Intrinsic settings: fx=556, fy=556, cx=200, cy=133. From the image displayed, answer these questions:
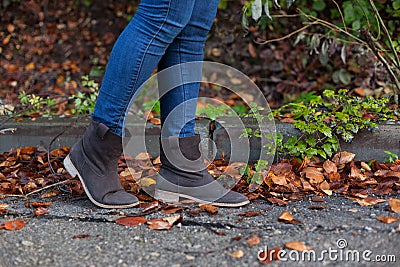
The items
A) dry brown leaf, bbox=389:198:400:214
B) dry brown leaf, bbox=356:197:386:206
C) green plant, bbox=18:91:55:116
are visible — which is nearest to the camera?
dry brown leaf, bbox=389:198:400:214

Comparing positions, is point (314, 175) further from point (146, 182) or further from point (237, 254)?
point (237, 254)

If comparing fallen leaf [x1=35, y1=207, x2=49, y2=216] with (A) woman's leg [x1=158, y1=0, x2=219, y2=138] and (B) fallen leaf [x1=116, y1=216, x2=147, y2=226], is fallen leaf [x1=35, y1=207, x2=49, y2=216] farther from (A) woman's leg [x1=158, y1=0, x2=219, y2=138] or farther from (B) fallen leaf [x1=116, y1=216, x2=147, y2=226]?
(A) woman's leg [x1=158, y1=0, x2=219, y2=138]

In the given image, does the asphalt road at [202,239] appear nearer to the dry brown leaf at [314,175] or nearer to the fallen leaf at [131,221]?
the fallen leaf at [131,221]

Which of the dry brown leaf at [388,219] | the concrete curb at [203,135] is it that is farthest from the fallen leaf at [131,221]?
the concrete curb at [203,135]

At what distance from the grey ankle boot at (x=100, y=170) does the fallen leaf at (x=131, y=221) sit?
14cm

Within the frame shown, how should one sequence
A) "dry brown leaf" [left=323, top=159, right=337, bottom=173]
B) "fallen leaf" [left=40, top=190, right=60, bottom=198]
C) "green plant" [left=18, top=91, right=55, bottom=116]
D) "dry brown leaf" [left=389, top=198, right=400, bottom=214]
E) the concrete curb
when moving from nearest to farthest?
"dry brown leaf" [left=389, top=198, right=400, bottom=214] < "fallen leaf" [left=40, top=190, right=60, bottom=198] < "dry brown leaf" [left=323, top=159, right=337, bottom=173] < the concrete curb < "green plant" [left=18, top=91, right=55, bottom=116]

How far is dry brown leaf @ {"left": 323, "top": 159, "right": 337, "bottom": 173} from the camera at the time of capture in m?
2.62

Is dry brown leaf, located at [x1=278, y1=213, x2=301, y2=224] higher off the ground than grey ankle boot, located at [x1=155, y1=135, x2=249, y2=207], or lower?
lower

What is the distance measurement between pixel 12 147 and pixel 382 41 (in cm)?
253

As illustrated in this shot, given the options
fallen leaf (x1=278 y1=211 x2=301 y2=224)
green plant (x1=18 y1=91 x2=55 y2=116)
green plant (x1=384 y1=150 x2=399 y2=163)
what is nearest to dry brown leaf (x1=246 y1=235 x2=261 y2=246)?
fallen leaf (x1=278 y1=211 x2=301 y2=224)

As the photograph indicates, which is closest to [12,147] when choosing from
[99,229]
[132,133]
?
[132,133]

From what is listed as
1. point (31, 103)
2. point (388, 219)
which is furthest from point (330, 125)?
point (31, 103)

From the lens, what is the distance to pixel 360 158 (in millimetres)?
2852
